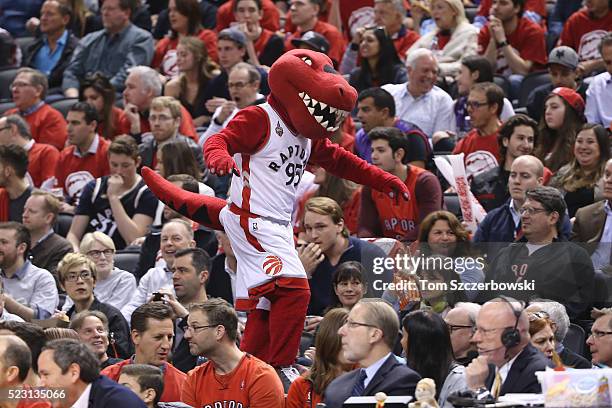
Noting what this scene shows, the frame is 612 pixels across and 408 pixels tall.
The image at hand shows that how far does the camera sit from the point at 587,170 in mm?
9312

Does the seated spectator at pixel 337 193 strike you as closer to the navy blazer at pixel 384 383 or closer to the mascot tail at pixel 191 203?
the mascot tail at pixel 191 203

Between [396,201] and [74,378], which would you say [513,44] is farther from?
[74,378]

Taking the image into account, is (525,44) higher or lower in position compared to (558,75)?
lower

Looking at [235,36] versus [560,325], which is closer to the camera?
[560,325]

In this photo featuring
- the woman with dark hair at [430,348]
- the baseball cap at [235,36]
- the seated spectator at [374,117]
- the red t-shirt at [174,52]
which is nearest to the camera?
the woman with dark hair at [430,348]

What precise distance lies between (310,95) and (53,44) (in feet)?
23.9

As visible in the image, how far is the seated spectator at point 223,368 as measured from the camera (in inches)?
267

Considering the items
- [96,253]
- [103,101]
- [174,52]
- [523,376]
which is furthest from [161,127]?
[523,376]

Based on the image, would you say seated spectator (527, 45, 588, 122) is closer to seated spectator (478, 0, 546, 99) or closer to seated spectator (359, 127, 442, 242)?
seated spectator (478, 0, 546, 99)

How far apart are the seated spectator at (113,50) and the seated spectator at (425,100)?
304 cm

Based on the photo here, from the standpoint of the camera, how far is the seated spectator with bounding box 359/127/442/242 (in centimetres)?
938

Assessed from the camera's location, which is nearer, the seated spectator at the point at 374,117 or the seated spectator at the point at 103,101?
the seated spectator at the point at 374,117

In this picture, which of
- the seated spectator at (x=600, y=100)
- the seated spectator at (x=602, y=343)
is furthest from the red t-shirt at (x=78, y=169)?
the seated spectator at (x=602, y=343)

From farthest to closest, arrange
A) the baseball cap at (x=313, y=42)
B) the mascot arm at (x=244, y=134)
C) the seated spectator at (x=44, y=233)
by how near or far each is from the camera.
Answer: the baseball cap at (x=313, y=42) → the seated spectator at (x=44, y=233) → the mascot arm at (x=244, y=134)
